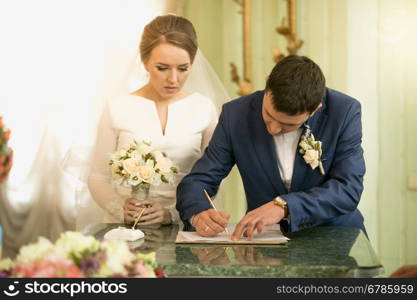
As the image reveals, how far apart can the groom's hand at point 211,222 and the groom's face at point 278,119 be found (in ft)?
1.67

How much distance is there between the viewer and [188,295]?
2.12m

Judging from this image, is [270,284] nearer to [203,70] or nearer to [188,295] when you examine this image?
[188,295]

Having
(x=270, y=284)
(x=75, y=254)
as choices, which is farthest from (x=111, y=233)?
(x=75, y=254)

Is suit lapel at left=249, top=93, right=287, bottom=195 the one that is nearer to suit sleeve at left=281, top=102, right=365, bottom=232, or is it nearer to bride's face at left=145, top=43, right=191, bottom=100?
suit sleeve at left=281, top=102, right=365, bottom=232

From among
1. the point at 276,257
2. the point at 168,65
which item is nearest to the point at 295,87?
the point at 276,257

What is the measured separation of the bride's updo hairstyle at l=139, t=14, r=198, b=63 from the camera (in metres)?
4.42

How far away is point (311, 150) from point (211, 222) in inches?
26.6

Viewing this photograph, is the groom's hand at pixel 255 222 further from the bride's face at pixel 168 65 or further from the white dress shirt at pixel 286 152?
the bride's face at pixel 168 65

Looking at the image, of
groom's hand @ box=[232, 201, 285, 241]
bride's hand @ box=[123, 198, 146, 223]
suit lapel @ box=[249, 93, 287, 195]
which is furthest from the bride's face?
groom's hand @ box=[232, 201, 285, 241]

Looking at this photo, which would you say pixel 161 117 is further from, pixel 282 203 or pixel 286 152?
pixel 282 203

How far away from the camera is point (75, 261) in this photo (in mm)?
1938

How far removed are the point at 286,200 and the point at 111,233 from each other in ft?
2.82

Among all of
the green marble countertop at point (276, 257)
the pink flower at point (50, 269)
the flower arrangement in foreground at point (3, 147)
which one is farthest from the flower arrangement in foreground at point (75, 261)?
the green marble countertop at point (276, 257)

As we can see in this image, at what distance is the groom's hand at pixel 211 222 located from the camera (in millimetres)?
3442
